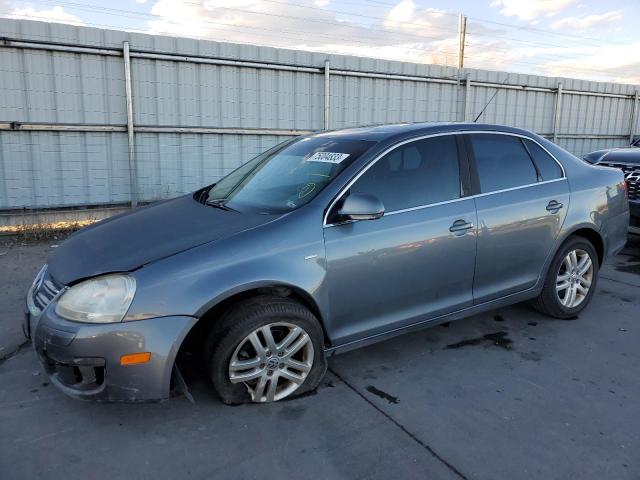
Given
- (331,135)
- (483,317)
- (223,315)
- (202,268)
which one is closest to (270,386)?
(223,315)

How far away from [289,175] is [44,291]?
1676mm

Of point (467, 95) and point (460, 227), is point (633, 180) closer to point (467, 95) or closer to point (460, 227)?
point (460, 227)

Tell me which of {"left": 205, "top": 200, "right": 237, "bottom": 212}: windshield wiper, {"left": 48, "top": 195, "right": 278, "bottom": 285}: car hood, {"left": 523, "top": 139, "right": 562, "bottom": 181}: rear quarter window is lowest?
{"left": 48, "top": 195, "right": 278, "bottom": 285}: car hood

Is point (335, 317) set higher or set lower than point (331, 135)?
lower

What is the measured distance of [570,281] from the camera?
431 centimetres

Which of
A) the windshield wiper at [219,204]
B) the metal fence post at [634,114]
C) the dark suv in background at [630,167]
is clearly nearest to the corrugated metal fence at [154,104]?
the dark suv in background at [630,167]

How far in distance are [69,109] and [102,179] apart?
3.47 feet

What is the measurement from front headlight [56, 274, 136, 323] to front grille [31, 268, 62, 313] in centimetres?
18

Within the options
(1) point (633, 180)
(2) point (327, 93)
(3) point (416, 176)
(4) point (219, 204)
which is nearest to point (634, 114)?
(1) point (633, 180)

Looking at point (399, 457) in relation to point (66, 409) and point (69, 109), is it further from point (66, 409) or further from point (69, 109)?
point (69, 109)

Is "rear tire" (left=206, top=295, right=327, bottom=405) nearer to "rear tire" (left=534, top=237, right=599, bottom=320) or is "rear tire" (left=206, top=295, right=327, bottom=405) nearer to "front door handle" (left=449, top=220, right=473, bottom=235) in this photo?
"front door handle" (left=449, top=220, right=473, bottom=235)

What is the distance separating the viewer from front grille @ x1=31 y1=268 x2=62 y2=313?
2.83 meters

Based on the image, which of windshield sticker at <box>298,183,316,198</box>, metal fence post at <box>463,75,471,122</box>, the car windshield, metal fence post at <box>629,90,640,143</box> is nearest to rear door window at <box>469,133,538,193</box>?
→ the car windshield

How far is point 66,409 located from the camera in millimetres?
2957
